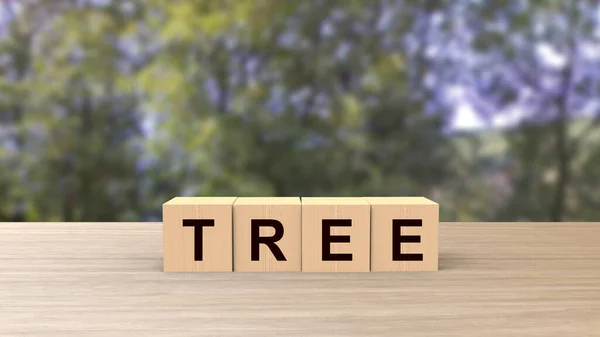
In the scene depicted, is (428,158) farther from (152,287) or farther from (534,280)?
(152,287)

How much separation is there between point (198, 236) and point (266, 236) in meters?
0.17

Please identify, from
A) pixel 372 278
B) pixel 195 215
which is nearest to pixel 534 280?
pixel 372 278

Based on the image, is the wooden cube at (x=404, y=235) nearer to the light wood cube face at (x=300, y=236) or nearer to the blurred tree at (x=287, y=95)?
the light wood cube face at (x=300, y=236)

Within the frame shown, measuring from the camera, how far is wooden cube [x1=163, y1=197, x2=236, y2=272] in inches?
51.4

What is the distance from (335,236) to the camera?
1.32m

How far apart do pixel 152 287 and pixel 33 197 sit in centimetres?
195

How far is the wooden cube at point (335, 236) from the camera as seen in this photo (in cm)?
131

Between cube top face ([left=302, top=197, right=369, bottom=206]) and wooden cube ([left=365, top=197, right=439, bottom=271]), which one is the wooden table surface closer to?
wooden cube ([left=365, top=197, right=439, bottom=271])

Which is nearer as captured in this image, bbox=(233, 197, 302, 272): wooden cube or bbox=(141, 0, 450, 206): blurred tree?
bbox=(233, 197, 302, 272): wooden cube

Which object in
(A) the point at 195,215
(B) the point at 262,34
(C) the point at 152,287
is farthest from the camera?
(B) the point at 262,34

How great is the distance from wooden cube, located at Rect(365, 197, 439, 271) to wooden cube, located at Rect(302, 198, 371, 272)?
0.03m

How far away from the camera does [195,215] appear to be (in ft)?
4.30

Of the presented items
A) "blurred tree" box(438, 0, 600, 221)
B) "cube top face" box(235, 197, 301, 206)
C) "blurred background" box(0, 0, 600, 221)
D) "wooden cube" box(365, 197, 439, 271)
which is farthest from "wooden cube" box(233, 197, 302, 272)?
"blurred tree" box(438, 0, 600, 221)

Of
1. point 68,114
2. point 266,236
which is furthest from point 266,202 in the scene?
point 68,114
